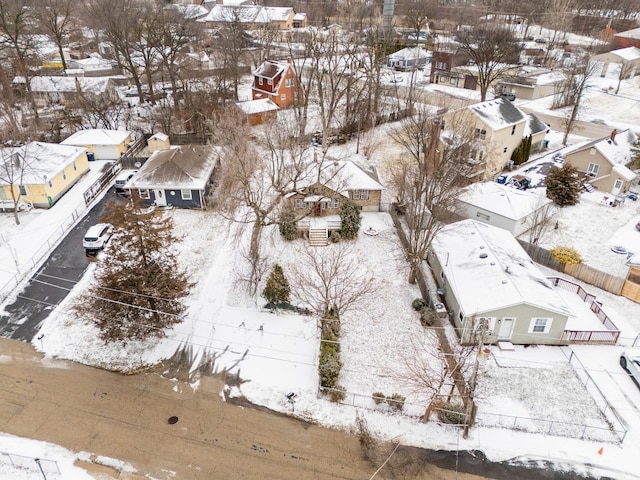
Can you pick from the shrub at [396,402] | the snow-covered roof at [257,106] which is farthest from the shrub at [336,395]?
the snow-covered roof at [257,106]

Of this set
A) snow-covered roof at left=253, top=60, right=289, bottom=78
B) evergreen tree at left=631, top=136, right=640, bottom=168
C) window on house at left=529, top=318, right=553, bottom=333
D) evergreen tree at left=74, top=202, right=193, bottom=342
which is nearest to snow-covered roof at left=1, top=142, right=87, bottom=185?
evergreen tree at left=74, top=202, right=193, bottom=342

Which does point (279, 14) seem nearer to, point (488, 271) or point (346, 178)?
point (346, 178)

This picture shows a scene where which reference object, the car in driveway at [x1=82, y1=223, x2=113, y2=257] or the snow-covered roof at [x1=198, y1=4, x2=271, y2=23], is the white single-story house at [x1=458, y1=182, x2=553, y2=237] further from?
the snow-covered roof at [x1=198, y1=4, x2=271, y2=23]

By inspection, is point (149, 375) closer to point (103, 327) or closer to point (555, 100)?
point (103, 327)

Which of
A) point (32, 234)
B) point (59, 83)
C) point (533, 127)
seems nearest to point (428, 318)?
point (32, 234)

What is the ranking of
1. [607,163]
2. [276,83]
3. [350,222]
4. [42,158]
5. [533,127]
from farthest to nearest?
[276,83] → [533,127] → [607,163] → [42,158] → [350,222]

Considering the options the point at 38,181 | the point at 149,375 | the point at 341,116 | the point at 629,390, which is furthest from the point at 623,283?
the point at 38,181

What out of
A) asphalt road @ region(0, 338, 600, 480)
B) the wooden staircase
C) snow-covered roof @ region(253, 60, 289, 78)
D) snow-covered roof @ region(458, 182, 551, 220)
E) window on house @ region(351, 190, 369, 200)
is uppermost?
snow-covered roof @ region(253, 60, 289, 78)
